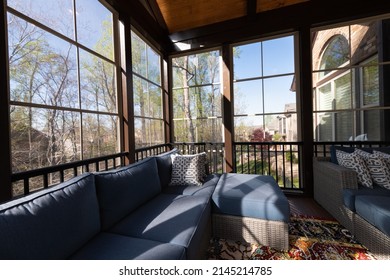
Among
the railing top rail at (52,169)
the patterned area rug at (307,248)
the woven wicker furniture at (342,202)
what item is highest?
the railing top rail at (52,169)

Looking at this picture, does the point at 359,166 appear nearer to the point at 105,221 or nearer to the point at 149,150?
the point at 105,221

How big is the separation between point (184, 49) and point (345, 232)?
3.56 meters

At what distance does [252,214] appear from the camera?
1633 millimetres

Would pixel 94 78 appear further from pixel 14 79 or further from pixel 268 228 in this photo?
pixel 268 228

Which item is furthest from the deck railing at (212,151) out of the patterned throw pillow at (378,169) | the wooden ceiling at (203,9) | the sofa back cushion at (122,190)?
the wooden ceiling at (203,9)

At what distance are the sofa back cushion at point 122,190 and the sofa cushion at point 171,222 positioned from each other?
0.22 feet

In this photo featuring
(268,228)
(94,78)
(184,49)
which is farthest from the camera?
(184,49)

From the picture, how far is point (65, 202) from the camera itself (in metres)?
0.99

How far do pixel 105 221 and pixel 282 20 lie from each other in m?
3.56

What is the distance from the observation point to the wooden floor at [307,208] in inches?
87.8

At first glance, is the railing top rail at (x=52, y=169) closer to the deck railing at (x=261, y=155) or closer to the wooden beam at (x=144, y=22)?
the deck railing at (x=261, y=155)

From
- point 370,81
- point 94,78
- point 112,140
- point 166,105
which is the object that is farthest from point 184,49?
point 370,81

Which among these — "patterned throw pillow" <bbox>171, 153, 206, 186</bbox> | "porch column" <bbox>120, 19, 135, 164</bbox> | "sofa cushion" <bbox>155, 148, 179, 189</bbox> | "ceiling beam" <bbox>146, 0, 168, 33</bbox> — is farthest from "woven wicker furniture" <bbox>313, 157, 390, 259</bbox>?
"ceiling beam" <bbox>146, 0, 168, 33</bbox>
